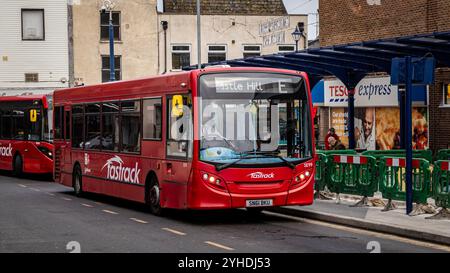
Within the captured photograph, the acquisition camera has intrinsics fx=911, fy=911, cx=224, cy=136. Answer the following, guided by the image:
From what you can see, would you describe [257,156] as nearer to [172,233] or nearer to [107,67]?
[172,233]

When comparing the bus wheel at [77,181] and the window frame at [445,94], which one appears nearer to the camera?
the bus wheel at [77,181]

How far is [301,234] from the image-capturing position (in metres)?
14.9

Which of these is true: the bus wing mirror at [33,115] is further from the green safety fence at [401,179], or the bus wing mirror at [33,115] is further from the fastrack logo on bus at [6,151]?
the green safety fence at [401,179]

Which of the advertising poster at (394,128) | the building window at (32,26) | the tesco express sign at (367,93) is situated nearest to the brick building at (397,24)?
the advertising poster at (394,128)

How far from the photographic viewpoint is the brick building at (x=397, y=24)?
29844 millimetres

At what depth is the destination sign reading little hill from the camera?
646 inches

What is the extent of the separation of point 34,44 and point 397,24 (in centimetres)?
2328

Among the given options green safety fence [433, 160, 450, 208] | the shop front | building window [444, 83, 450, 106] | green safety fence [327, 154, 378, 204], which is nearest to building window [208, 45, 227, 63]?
the shop front

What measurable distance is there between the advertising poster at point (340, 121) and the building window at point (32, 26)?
62.2 ft

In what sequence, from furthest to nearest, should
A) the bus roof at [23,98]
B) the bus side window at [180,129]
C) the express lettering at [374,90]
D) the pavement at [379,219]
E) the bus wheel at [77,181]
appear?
the express lettering at [374,90] < the bus roof at [23,98] < the bus wheel at [77,181] < the bus side window at [180,129] < the pavement at [379,219]

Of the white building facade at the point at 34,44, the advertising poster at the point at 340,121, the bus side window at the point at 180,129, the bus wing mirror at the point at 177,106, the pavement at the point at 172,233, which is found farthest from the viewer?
the white building facade at the point at 34,44

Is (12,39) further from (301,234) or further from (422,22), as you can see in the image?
(301,234)

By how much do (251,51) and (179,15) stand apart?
15.4 ft
